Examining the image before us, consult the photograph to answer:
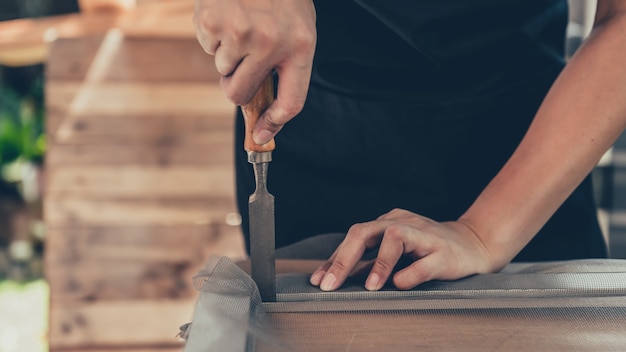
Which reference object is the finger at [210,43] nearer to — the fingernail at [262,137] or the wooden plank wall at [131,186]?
the fingernail at [262,137]

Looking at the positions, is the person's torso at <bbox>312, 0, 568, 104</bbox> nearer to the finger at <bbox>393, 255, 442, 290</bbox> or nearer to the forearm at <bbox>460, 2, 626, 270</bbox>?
the forearm at <bbox>460, 2, 626, 270</bbox>

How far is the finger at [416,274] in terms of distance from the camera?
69 centimetres

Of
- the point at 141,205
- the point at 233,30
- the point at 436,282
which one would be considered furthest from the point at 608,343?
the point at 141,205

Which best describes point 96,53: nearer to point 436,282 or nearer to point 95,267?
point 95,267

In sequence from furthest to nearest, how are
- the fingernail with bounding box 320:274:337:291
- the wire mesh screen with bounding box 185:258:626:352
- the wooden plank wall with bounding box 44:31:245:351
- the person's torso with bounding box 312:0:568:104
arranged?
the wooden plank wall with bounding box 44:31:245:351
the person's torso with bounding box 312:0:568:104
the fingernail with bounding box 320:274:337:291
the wire mesh screen with bounding box 185:258:626:352

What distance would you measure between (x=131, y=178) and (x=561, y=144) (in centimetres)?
142

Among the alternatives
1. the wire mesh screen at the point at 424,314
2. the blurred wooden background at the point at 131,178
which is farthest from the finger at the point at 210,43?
the blurred wooden background at the point at 131,178

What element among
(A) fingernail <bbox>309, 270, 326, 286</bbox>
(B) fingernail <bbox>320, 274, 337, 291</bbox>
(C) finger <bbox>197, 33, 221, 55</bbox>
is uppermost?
(C) finger <bbox>197, 33, 221, 55</bbox>

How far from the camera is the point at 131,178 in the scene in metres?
1.95

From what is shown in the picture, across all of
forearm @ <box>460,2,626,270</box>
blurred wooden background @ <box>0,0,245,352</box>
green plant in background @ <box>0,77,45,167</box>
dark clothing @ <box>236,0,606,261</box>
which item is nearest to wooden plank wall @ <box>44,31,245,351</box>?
blurred wooden background @ <box>0,0,245,352</box>

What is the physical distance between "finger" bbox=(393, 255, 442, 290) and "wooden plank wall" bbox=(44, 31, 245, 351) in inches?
52.1

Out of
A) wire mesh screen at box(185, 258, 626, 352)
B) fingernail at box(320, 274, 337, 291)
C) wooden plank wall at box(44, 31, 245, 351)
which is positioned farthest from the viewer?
wooden plank wall at box(44, 31, 245, 351)

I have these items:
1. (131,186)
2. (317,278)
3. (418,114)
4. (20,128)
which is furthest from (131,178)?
(20,128)

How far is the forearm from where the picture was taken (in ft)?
2.51
